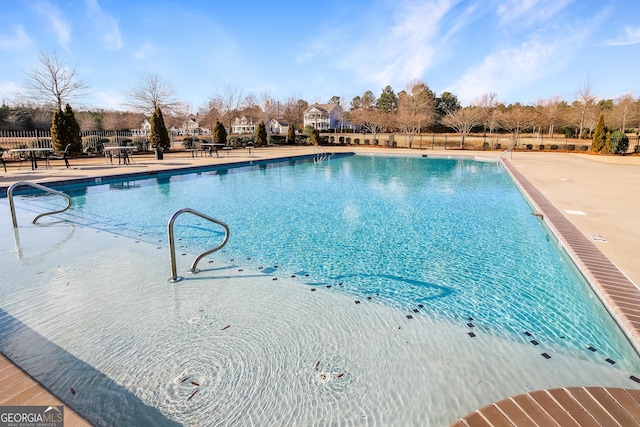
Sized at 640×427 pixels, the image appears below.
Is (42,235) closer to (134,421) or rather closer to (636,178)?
(134,421)

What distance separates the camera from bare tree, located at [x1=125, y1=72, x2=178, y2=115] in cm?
2773

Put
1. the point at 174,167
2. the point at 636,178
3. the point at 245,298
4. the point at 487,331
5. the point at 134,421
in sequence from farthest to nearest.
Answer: the point at 174,167
the point at 636,178
the point at 245,298
the point at 487,331
the point at 134,421

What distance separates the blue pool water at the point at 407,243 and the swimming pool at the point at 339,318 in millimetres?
29

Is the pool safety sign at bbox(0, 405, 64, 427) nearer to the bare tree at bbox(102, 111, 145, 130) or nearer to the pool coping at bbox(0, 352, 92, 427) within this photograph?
the pool coping at bbox(0, 352, 92, 427)

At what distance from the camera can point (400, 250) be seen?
5.16m

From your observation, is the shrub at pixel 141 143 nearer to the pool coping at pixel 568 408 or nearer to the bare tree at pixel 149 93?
the bare tree at pixel 149 93

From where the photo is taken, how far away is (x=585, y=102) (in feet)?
122

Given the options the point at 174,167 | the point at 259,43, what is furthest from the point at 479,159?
the point at 174,167

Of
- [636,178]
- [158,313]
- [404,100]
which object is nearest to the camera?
[158,313]

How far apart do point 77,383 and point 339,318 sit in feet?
6.84

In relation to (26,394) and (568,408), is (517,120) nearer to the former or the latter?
(568,408)

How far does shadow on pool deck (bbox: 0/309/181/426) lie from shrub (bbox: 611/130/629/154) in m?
27.4

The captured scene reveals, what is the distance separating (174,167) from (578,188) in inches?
540

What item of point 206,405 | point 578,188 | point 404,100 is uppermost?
point 404,100
